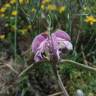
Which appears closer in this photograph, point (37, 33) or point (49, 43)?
point (49, 43)

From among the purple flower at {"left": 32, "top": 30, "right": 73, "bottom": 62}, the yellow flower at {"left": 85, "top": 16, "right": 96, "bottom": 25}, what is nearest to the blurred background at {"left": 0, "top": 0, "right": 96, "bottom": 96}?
the yellow flower at {"left": 85, "top": 16, "right": 96, "bottom": 25}

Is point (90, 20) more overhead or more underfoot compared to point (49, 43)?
more underfoot

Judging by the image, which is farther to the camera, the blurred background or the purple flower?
the blurred background

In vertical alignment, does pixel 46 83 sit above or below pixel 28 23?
below

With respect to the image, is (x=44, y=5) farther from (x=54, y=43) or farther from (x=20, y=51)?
(x=54, y=43)

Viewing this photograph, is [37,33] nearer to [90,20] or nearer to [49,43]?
[90,20]

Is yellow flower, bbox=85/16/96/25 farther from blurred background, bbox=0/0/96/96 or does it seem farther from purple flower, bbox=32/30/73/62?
purple flower, bbox=32/30/73/62

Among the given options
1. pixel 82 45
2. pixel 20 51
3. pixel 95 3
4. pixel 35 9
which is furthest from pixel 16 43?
pixel 95 3

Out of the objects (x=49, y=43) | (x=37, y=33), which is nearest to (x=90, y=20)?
(x=37, y=33)

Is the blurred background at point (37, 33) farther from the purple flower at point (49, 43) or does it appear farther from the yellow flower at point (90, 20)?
the purple flower at point (49, 43)
